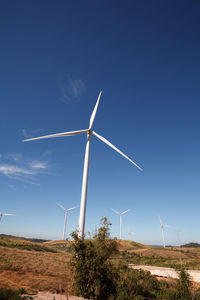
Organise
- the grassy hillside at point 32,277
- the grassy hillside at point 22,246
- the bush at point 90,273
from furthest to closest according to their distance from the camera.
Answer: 1. the grassy hillside at point 22,246
2. the grassy hillside at point 32,277
3. the bush at point 90,273

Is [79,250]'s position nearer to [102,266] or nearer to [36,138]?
[102,266]

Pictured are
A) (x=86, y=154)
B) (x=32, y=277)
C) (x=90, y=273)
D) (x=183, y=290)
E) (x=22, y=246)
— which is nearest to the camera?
(x=90, y=273)

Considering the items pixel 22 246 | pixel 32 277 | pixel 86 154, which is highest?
pixel 86 154

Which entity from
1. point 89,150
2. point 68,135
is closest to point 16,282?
point 89,150

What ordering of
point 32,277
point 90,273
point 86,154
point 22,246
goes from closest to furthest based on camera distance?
1. point 90,273
2. point 32,277
3. point 86,154
4. point 22,246

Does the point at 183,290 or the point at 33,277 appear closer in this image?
the point at 183,290

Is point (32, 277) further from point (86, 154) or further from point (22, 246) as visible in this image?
point (22, 246)

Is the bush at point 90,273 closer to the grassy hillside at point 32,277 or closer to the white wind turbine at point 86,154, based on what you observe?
the grassy hillside at point 32,277

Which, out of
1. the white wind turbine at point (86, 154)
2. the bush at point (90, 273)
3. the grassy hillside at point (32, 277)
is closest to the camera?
the bush at point (90, 273)

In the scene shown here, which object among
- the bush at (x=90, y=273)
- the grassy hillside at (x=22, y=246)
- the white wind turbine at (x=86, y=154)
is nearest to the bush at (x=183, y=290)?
the bush at (x=90, y=273)

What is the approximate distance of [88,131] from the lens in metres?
36.7

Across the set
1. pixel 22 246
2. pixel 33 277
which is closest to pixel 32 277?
pixel 33 277

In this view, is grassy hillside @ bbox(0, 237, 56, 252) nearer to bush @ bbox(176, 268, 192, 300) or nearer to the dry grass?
the dry grass

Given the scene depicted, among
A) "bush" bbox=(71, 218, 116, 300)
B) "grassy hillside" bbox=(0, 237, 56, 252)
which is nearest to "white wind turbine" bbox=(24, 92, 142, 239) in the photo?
"bush" bbox=(71, 218, 116, 300)
